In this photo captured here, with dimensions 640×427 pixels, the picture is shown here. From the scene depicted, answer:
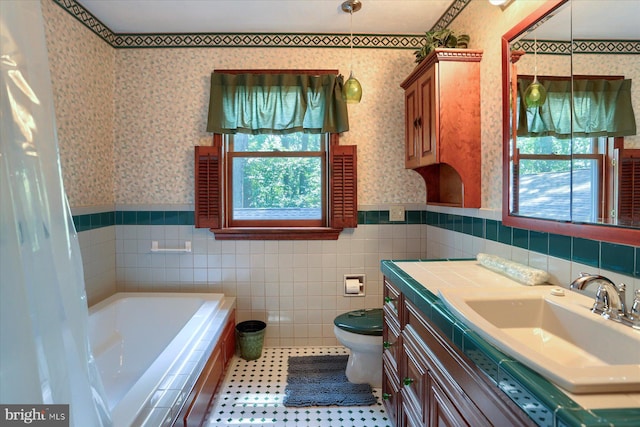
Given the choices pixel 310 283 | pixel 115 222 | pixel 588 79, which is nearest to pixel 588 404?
pixel 588 79

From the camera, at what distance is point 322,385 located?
2275 millimetres

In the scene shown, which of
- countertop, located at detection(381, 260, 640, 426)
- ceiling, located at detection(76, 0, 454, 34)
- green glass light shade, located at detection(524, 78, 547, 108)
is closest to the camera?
countertop, located at detection(381, 260, 640, 426)

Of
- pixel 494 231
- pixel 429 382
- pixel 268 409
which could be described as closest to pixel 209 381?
pixel 268 409

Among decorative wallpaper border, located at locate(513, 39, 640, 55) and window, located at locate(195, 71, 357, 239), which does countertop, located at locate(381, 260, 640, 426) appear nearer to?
decorative wallpaper border, located at locate(513, 39, 640, 55)

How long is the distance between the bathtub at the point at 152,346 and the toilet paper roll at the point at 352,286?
2.87ft

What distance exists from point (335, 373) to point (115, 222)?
202 cm

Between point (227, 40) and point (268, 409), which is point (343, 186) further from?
point (268, 409)

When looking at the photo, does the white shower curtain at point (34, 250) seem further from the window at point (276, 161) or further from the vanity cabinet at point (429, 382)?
the window at point (276, 161)

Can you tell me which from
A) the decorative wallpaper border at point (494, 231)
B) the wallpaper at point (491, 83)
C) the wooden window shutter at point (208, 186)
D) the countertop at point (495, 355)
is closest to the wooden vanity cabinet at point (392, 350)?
the countertop at point (495, 355)

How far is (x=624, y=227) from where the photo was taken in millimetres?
1079

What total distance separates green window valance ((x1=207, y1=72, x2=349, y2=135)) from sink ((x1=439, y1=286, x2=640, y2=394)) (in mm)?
1725

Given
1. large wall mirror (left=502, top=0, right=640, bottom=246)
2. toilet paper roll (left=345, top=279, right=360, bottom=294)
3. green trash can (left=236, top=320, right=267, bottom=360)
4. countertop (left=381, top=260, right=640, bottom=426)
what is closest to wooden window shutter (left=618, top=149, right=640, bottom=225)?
large wall mirror (left=502, top=0, right=640, bottom=246)

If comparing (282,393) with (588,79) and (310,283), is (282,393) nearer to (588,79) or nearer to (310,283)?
(310,283)
